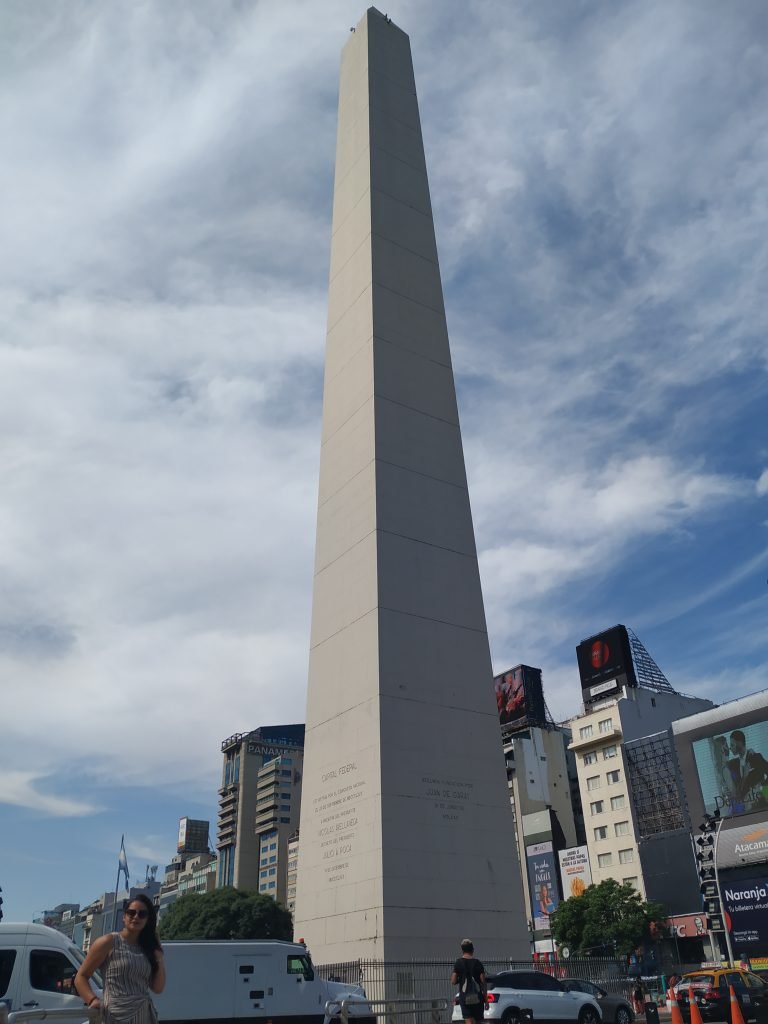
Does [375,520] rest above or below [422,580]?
above

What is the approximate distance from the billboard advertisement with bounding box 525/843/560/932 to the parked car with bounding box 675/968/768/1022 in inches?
2268

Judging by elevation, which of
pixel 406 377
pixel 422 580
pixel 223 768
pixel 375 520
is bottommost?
pixel 422 580

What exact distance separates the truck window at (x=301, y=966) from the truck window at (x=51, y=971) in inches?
224

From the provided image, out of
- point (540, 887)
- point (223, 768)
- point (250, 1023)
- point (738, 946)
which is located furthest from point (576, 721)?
point (223, 768)

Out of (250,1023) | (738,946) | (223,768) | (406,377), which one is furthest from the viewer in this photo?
(223,768)

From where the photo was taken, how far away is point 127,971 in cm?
580

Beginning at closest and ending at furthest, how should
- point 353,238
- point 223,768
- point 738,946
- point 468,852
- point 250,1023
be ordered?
1. point 250,1023
2. point 468,852
3. point 353,238
4. point 738,946
5. point 223,768

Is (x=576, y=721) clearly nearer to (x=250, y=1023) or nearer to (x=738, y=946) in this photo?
(x=738, y=946)

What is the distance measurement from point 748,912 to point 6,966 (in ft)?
170

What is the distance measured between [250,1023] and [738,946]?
1837 inches

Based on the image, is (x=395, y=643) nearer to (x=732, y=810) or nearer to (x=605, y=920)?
(x=605, y=920)

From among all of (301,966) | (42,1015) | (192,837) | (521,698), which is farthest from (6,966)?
(192,837)

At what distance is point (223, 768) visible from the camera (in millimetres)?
157750

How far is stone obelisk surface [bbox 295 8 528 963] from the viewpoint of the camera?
2030 centimetres
